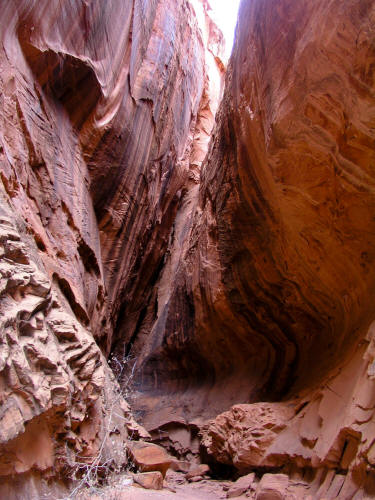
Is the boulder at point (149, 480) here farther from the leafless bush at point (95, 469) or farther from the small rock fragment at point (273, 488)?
the small rock fragment at point (273, 488)

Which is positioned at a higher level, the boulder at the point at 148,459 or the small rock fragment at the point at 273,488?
the small rock fragment at the point at 273,488

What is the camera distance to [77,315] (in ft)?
18.5

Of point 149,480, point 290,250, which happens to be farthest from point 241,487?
point 290,250

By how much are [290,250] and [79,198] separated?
3.83 meters

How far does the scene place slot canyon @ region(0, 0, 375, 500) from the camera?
3537 millimetres

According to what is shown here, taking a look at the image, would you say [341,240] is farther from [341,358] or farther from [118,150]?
[118,150]

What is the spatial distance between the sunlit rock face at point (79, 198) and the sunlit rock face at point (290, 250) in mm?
2070

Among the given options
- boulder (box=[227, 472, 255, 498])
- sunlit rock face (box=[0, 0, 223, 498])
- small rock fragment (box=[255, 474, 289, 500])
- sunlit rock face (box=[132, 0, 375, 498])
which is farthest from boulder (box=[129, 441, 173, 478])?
small rock fragment (box=[255, 474, 289, 500])

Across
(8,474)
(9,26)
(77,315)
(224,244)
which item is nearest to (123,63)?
(9,26)

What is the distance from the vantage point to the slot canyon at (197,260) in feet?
11.6

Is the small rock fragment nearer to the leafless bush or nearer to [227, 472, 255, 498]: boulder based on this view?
[227, 472, 255, 498]: boulder

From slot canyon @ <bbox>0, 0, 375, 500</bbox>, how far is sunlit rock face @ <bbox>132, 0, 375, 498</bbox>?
0.09 feet

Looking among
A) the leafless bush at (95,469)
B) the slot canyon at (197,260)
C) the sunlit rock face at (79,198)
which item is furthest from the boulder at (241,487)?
the sunlit rock face at (79,198)

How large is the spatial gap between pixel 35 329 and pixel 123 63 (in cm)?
746
